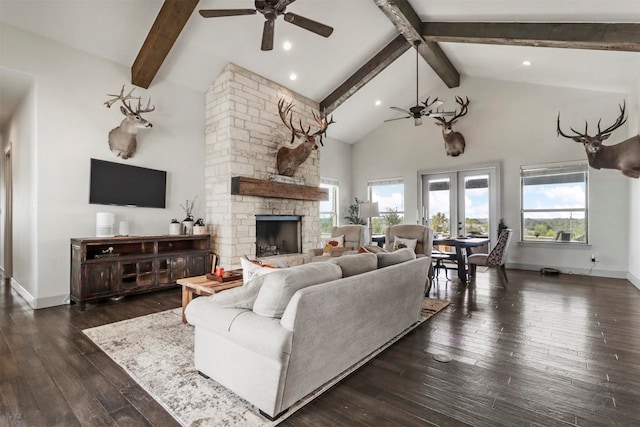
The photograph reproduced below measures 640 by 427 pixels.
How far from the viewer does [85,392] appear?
208 cm

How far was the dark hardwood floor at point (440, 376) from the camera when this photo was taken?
182 cm

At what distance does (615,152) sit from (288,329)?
20.5 ft

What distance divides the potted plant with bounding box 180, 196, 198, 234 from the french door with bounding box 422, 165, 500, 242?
16.5ft

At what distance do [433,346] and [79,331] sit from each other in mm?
3489

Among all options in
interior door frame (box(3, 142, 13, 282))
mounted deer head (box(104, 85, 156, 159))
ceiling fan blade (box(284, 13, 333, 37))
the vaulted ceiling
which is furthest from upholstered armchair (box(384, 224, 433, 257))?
interior door frame (box(3, 142, 13, 282))

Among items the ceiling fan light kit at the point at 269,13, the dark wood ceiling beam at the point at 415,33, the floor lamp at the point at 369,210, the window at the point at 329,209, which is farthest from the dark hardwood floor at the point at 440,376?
the window at the point at 329,209

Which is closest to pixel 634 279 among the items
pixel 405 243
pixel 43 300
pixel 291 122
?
pixel 405 243

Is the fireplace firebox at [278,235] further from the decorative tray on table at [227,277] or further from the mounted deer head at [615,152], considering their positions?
the mounted deer head at [615,152]

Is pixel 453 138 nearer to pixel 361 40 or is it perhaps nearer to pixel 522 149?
pixel 522 149

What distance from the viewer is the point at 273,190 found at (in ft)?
19.5

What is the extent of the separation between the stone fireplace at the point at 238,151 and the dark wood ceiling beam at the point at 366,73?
1.23 metres

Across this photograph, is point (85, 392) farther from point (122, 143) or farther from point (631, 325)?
point (631, 325)

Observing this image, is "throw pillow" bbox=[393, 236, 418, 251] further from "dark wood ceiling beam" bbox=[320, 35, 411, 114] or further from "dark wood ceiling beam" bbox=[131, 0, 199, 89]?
"dark wood ceiling beam" bbox=[131, 0, 199, 89]

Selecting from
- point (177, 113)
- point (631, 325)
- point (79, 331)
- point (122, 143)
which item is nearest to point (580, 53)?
point (631, 325)
